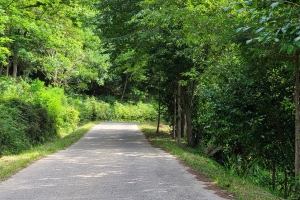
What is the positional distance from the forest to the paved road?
1.97 m

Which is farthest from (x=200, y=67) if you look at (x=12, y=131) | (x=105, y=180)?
(x=12, y=131)

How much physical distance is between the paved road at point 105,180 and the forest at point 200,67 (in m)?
1.97

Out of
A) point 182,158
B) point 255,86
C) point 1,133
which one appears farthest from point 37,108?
point 255,86

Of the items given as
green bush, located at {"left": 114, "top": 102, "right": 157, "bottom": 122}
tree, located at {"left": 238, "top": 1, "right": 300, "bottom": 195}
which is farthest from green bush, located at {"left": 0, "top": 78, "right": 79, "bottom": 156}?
green bush, located at {"left": 114, "top": 102, "right": 157, "bottom": 122}

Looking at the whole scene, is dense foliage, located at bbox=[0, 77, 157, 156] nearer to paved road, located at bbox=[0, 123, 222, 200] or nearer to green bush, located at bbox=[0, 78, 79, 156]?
green bush, located at bbox=[0, 78, 79, 156]

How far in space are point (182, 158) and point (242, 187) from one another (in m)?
4.44

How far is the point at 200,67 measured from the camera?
1281 cm

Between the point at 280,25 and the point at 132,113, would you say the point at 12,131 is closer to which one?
the point at 280,25

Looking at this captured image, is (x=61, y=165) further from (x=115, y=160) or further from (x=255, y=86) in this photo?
(x=255, y=86)

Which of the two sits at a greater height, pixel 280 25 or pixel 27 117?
pixel 280 25

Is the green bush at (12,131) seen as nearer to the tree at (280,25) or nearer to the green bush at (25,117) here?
the green bush at (25,117)

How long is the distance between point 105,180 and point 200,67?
6809mm

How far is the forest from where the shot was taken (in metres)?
6.74

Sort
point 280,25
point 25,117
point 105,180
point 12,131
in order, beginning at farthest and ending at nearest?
1. point 25,117
2. point 12,131
3. point 105,180
4. point 280,25
